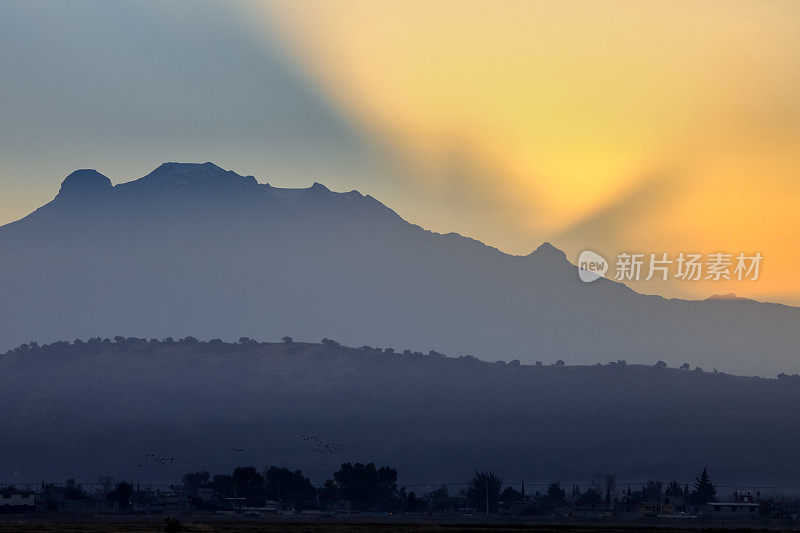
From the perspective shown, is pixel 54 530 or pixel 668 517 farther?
pixel 668 517

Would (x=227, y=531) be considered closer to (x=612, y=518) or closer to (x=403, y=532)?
(x=403, y=532)

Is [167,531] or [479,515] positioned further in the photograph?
[479,515]

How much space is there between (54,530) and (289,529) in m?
23.5

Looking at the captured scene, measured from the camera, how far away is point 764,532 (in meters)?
129

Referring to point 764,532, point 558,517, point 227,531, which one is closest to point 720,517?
point 558,517

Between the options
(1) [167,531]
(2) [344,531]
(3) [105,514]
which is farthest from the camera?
(3) [105,514]

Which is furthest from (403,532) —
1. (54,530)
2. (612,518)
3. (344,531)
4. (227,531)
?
(612,518)

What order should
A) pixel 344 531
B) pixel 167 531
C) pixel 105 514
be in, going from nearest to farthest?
pixel 167 531 → pixel 344 531 → pixel 105 514

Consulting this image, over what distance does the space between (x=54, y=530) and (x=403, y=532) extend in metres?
34.3

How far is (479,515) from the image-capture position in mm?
197750

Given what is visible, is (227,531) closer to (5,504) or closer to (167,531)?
(167,531)

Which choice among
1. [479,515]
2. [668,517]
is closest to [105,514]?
[479,515]

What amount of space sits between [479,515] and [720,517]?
A: 1517 inches

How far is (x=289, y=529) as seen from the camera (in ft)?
425
